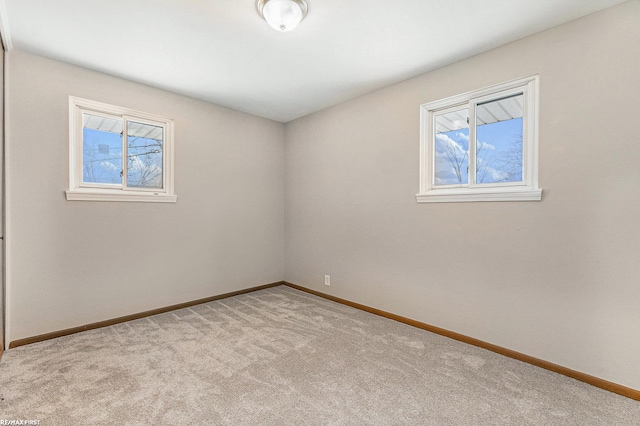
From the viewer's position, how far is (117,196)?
2910 millimetres

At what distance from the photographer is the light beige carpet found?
1.65 meters

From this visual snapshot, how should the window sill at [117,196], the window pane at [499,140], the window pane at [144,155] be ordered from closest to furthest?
the window pane at [499,140] → the window sill at [117,196] → the window pane at [144,155]

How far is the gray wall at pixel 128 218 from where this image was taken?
2.46m

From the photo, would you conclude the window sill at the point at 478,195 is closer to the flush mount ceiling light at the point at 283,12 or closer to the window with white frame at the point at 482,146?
the window with white frame at the point at 482,146

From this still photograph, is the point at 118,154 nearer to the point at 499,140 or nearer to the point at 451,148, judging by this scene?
the point at 451,148

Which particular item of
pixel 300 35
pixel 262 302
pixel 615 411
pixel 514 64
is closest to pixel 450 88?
pixel 514 64

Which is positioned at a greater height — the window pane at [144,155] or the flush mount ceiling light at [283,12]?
the flush mount ceiling light at [283,12]

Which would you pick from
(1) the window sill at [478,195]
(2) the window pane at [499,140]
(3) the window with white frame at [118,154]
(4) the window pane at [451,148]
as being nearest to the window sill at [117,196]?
(3) the window with white frame at [118,154]

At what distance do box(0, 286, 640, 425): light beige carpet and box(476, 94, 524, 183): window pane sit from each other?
59.7 inches

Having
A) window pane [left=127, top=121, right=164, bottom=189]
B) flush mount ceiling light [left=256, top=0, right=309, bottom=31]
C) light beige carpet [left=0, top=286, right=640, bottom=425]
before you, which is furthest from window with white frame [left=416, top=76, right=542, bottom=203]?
window pane [left=127, top=121, right=164, bottom=189]

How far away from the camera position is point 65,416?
1.62 m

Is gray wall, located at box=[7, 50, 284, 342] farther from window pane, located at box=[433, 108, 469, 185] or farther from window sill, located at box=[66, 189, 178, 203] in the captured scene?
window pane, located at box=[433, 108, 469, 185]

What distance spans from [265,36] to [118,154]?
2.02 meters

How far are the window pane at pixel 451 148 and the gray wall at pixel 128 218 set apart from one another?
2.36 meters
